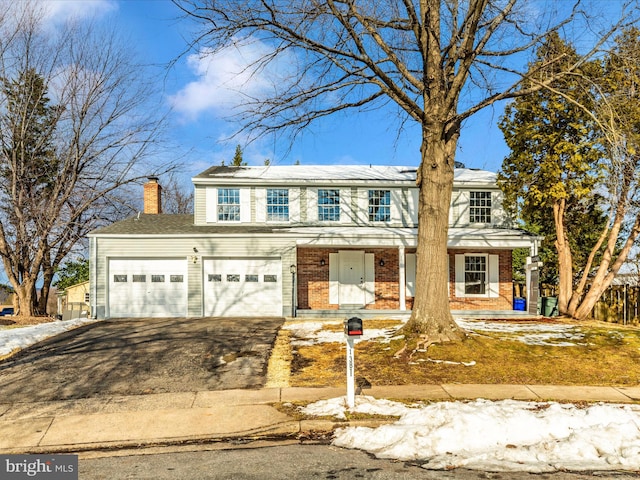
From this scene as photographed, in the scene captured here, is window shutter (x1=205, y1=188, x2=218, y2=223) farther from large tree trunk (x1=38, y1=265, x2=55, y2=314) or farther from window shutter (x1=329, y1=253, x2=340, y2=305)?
large tree trunk (x1=38, y1=265, x2=55, y2=314)

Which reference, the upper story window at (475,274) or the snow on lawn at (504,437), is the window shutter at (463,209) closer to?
the upper story window at (475,274)

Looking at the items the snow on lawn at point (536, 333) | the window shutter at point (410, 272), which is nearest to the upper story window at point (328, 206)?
the window shutter at point (410, 272)

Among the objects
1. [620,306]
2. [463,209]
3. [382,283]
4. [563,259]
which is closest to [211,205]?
[382,283]

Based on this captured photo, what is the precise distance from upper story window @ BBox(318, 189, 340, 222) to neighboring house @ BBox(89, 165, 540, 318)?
0.06 metres

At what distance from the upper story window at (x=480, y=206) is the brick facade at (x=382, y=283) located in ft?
5.03

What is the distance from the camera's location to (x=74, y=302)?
2552 cm

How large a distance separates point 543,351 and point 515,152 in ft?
36.3

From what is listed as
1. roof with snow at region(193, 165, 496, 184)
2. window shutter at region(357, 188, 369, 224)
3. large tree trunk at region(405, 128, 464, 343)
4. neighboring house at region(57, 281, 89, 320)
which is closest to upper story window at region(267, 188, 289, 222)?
roof with snow at region(193, 165, 496, 184)

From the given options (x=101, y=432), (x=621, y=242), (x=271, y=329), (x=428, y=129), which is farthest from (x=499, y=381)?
(x=621, y=242)

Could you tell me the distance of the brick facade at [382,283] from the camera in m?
19.6

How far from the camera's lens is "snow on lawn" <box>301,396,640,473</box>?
5035 mm

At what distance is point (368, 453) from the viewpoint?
17.9ft

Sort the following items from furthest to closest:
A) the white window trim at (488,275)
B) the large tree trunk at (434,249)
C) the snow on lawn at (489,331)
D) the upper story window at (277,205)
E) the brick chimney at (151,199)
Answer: the brick chimney at (151,199)
the upper story window at (277,205)
the white window trim at (488,275)
the snow on lawn at (489,331)
the large tree trunk at (434,249)

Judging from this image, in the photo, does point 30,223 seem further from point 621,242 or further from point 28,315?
point 621,242
